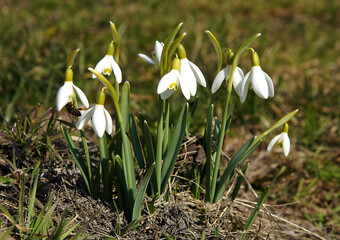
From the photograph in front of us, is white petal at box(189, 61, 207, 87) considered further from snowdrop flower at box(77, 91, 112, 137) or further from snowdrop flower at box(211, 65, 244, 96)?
snowdrop flower at box(77, 91, 112, 137)

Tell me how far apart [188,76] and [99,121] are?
31 cm

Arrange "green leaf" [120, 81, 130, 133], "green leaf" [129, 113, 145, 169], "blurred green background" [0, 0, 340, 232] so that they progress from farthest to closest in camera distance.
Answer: "blurred green background" [0, 0, 340, 232]
"green leaf" [129, 113, 145, 169]
"green leaf" [120, 81, 130, 133]

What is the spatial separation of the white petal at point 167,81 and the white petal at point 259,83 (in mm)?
245

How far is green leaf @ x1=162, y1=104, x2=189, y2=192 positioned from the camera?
4.61ft

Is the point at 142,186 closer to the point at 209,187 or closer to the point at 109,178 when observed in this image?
the point at 109,178

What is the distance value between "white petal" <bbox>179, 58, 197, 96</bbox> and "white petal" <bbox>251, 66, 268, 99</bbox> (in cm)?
19

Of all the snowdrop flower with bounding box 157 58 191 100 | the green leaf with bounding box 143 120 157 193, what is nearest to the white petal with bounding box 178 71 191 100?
the snowdrop flower with bounding box 157 58 191 100

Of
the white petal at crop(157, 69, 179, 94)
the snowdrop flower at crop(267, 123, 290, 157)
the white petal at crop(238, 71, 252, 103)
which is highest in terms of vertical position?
the white petal at crop(157, 69, 179, 94)

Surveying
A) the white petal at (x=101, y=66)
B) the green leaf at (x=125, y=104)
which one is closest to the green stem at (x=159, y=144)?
the green leaf at (x=125, y=104)

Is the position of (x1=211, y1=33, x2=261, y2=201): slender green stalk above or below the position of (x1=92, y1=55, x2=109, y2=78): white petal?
below

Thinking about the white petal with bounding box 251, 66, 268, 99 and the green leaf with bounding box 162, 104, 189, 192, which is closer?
the white petal with bounding box 251, 66, 268, 99

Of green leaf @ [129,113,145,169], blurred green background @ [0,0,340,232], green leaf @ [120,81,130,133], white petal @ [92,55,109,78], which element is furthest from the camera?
blurred green background @ [0,0,340,232]

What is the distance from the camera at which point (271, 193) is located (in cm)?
222

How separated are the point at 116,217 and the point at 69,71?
1.97 feet
